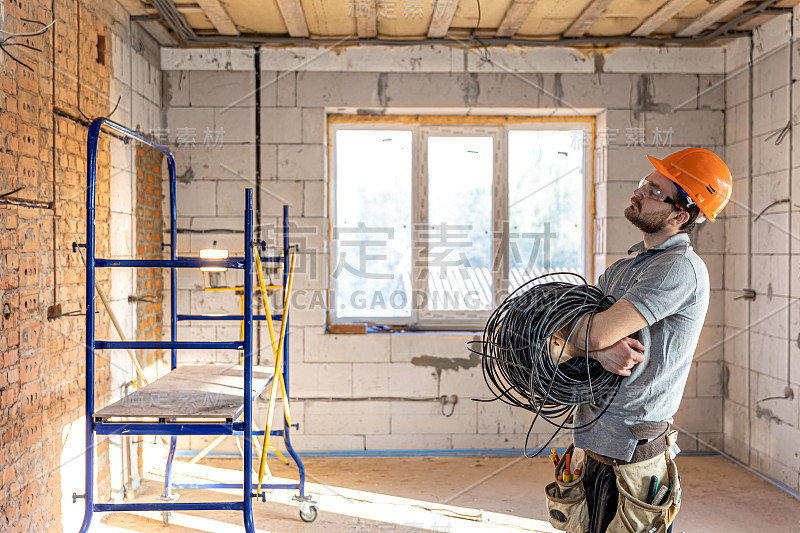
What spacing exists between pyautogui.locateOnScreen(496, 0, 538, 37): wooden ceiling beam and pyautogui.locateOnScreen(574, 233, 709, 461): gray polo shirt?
2.32 m

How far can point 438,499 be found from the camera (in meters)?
3.59

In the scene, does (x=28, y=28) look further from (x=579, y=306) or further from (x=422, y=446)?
→ (x=422, y=446)

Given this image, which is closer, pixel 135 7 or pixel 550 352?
pixel 550 352

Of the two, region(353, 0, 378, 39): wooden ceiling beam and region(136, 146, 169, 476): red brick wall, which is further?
region(136, 146, 169, 476): red brick wall

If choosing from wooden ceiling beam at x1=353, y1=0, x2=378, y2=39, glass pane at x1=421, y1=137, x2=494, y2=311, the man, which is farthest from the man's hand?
glass pane at x1=421, y1=137, x2=494, y2=311

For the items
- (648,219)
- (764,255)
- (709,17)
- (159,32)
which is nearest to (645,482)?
(648,219)

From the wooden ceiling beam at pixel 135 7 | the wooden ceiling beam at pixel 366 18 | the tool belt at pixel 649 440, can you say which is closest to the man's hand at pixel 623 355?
the tool belt at pixel 649 440

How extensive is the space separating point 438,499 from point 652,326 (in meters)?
2.18

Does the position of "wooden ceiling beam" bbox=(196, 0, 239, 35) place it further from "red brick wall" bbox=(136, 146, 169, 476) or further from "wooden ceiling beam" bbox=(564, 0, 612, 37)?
"wooden ceiling beam" bbox=(564, 0, 612, 37)

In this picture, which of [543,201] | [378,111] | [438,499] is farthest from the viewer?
[543,201]

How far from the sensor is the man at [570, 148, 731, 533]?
66.0 inches

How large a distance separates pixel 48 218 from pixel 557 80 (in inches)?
126

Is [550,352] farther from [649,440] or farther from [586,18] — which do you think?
[586,18]

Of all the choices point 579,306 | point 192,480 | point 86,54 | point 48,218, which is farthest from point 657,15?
point 192,480
